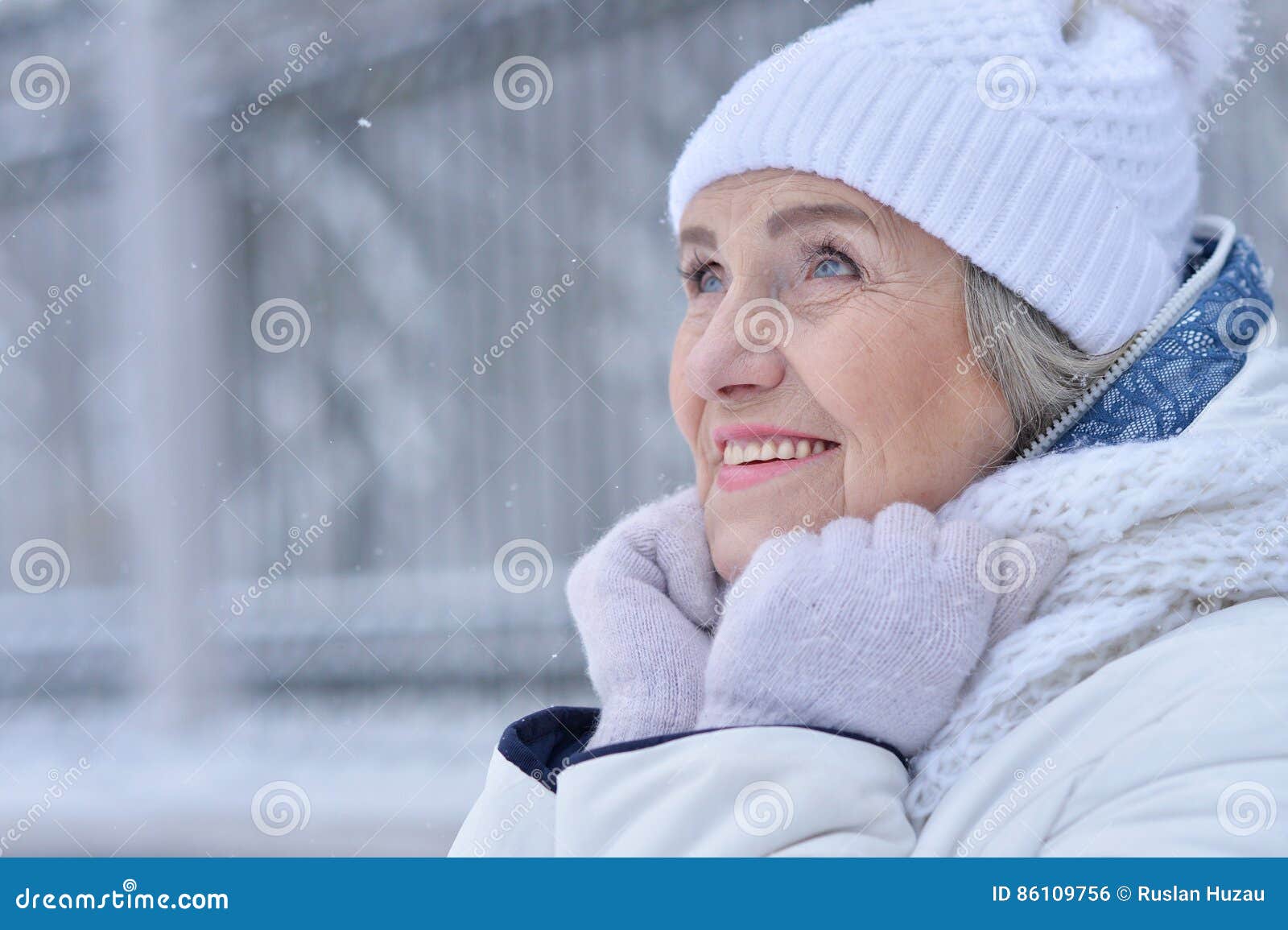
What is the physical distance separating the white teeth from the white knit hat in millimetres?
280

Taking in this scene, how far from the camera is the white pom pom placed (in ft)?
4.47

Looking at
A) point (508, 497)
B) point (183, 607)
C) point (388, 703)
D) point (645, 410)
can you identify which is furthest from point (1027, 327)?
point (183, 607)

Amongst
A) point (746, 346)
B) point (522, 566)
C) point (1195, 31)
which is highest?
point (522, 566)

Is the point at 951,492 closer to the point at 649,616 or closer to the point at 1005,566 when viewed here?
the point at 1005,566

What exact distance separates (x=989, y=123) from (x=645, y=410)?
7.36 feet

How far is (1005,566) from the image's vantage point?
3.58 ft

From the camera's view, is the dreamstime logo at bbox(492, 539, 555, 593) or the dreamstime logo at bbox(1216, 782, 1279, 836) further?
the dreamstime logo at bbox(492, 539, 555, 593)

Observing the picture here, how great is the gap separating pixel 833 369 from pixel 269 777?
9.71ft
